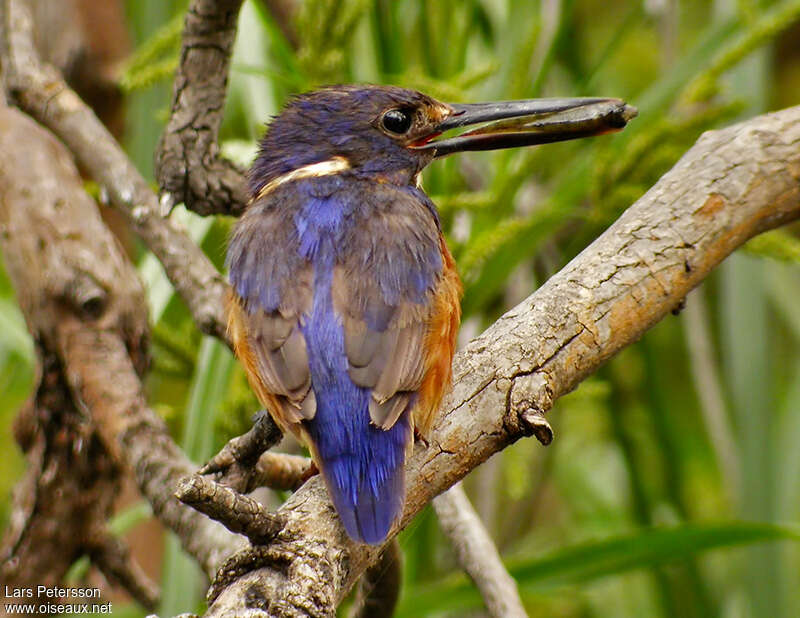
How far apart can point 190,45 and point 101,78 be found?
1.37 meters

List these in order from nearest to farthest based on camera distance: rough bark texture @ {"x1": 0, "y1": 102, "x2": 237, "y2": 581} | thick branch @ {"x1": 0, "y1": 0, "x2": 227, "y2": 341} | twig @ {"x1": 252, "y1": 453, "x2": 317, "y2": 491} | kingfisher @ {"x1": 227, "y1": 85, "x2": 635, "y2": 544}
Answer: kingfisher @ {"x1": 227, "y1": 85, "x2": 635, "y2": 544}
twig @ {"x1": 252, "y1": 453, "x2": 317, "y2": 491}
thick branch @ {"x1": 0, "y1": 0, "x2": 227, "y2": 341}
rough bark texture @ {"x1": 0, "y1": 102, "x2": 237, "y2": 581}

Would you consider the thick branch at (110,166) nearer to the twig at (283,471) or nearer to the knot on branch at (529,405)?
the twig at (283,471)

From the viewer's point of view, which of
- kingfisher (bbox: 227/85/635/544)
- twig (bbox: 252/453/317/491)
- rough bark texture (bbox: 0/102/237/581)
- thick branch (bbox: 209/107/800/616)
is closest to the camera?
thick branch (bbox: 209/107/800/616)

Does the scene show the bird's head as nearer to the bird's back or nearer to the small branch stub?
the bird's back

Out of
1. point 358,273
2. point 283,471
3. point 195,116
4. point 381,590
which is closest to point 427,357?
point 358,273

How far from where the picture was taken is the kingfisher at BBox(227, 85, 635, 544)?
173 cm

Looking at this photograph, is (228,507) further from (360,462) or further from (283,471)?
(283,471)

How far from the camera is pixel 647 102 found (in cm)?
272

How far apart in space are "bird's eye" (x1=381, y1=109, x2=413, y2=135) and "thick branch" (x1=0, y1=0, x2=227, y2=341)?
495mm

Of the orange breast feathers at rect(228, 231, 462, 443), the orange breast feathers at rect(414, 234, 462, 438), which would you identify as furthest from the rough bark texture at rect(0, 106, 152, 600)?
the orange breast feathers at rect(414, 234, 462, 438)

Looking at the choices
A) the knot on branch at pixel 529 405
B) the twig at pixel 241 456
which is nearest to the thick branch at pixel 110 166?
A: the twig at pixel 241 456

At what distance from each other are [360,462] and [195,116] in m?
0.86

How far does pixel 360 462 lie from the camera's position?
1671 mm

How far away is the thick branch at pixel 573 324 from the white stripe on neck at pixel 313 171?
0.62 meters
